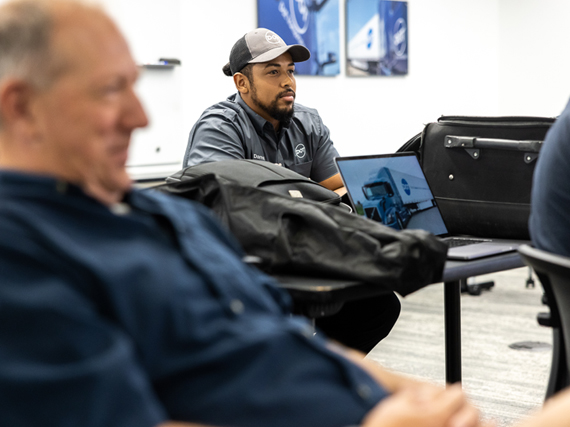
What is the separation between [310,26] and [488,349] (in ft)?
8.89

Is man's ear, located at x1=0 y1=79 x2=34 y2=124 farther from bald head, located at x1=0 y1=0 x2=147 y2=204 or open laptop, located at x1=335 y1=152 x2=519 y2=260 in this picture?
open laptop, located at x1=335 y1=152 x2=519 y2=260

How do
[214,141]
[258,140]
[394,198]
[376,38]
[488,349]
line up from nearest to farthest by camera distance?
[394,198], [214,141], [258,140], [488,349], [376,38]

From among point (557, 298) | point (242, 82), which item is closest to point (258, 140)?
point (242, 82)

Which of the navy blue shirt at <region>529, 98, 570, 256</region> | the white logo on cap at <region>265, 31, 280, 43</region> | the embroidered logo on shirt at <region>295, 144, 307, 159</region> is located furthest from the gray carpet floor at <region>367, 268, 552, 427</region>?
→ the white logo on cap at <region>265, 31, 280, 43</region>

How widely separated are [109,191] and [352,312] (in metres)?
1.35

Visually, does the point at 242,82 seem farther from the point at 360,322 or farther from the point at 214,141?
the point at 360,322

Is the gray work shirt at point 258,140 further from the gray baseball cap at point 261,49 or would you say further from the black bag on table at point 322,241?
the black bag on table at point 322,241

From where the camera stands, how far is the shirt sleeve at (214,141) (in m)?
2.52

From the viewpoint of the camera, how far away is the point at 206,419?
0.87m

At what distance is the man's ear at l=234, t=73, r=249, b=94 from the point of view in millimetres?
2857

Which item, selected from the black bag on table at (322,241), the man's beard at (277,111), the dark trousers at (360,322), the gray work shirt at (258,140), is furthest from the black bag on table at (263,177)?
the man's beard at (277,111)

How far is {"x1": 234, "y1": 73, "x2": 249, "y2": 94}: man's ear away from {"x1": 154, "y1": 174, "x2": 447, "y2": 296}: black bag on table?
4.36ft

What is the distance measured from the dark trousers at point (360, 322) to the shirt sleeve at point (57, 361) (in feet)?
4.60

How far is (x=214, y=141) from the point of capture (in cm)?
256
